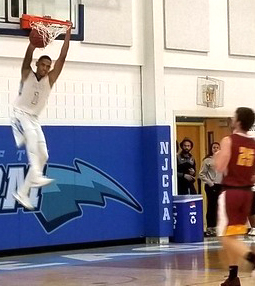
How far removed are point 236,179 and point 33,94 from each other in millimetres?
3013

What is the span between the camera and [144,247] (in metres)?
A: 18.3

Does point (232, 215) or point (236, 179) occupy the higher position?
point (236, 179)

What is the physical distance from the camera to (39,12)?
16.9 metres

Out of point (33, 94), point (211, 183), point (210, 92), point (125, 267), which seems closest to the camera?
point (33, 94)

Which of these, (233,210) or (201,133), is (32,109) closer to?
(233,210)

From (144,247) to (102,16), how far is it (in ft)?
16.5

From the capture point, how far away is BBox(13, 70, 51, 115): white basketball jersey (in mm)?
11414

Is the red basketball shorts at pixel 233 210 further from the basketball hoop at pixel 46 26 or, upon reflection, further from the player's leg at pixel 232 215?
the basketball hoop at pixel 46 26

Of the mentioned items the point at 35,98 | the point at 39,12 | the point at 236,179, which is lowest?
the point at 236,179

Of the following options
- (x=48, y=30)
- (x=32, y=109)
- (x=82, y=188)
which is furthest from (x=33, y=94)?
(x=82, y=188)

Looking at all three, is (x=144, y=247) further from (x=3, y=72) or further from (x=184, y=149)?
(x=3, y=72)

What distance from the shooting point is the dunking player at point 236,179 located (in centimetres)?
1016

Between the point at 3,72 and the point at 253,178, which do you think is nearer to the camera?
the point at 253,178

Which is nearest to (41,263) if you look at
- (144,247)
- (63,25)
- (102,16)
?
(144,247)
